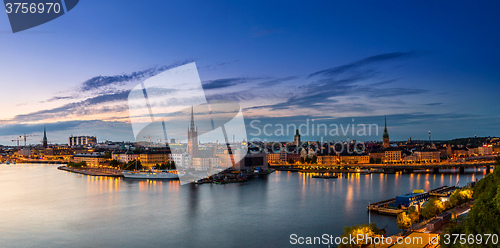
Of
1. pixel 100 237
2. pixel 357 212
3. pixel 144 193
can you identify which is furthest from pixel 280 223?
pixel 144 193

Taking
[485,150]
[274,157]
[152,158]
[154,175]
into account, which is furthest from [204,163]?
[485,150]

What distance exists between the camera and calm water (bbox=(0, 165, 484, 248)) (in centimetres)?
636

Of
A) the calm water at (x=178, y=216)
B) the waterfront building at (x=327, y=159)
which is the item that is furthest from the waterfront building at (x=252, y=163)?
the calm water at (x=178, y=216)

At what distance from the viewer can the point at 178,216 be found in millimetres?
8141

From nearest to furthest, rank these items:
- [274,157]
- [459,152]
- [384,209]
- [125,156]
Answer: [384,209], [125,156], [274,157], [459,152]

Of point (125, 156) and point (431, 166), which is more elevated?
point (125, 156)

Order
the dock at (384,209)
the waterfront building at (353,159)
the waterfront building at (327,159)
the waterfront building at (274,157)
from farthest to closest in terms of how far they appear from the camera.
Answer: the waterfront building at (274,157) < the waterfront building at (327,159) < the waterfront building at (353,159) < the dock at (384,209)

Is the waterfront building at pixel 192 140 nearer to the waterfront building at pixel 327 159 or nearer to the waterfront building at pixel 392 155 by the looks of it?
the waterfront building at pixel 327 159

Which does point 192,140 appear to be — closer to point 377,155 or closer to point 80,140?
point 377,155

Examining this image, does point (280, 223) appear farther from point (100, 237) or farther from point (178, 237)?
point (100, 237)

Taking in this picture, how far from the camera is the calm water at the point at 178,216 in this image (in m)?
6.36

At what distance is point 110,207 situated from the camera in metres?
9.22

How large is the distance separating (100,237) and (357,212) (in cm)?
498

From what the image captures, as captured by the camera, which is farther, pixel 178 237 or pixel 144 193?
pixel 144 193
